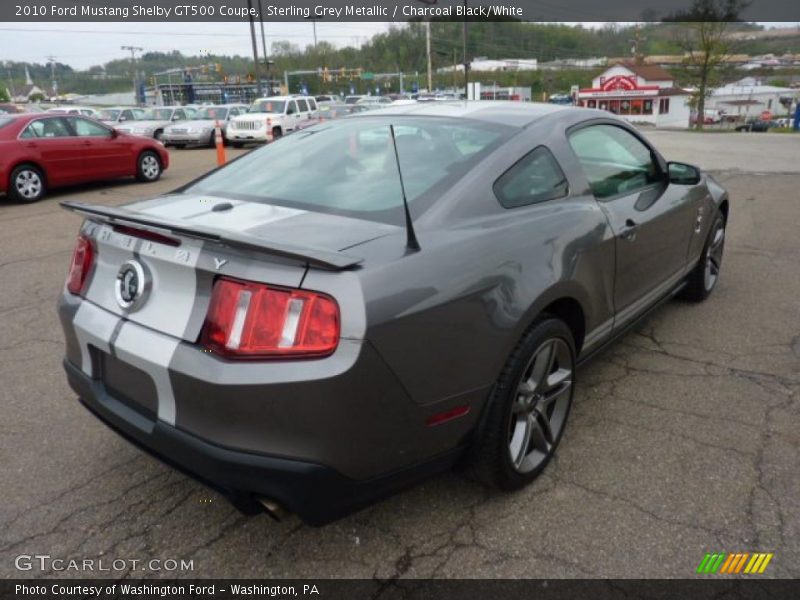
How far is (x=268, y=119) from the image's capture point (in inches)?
845

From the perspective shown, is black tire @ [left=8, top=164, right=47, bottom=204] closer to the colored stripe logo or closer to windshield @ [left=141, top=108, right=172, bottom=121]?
the colored stripe logo

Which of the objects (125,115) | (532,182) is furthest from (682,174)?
(125,115)

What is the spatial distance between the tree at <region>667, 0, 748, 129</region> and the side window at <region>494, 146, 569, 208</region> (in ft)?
141

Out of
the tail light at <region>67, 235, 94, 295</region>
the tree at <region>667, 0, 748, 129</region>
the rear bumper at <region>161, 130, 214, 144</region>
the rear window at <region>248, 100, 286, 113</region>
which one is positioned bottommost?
the rear bumper at <region>161, 130, 214, 144</region>

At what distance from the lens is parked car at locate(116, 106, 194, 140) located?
893 inches

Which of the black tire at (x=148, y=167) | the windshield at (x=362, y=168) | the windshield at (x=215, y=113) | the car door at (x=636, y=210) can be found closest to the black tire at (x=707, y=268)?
the car door at (x=636, y=210)

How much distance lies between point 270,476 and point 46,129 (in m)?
10.7

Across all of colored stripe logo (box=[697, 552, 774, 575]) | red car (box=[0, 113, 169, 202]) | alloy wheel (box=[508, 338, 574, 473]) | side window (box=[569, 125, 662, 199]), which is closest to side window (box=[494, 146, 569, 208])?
side window (box=[569, 125, 662, 199])

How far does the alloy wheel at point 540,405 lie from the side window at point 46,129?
10.3m

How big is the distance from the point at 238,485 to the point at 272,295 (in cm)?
60

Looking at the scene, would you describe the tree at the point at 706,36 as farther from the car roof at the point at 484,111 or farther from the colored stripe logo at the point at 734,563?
the colored stripe logo at the point at 734,563

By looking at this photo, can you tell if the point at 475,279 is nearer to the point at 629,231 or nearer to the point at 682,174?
the point at 629,231
